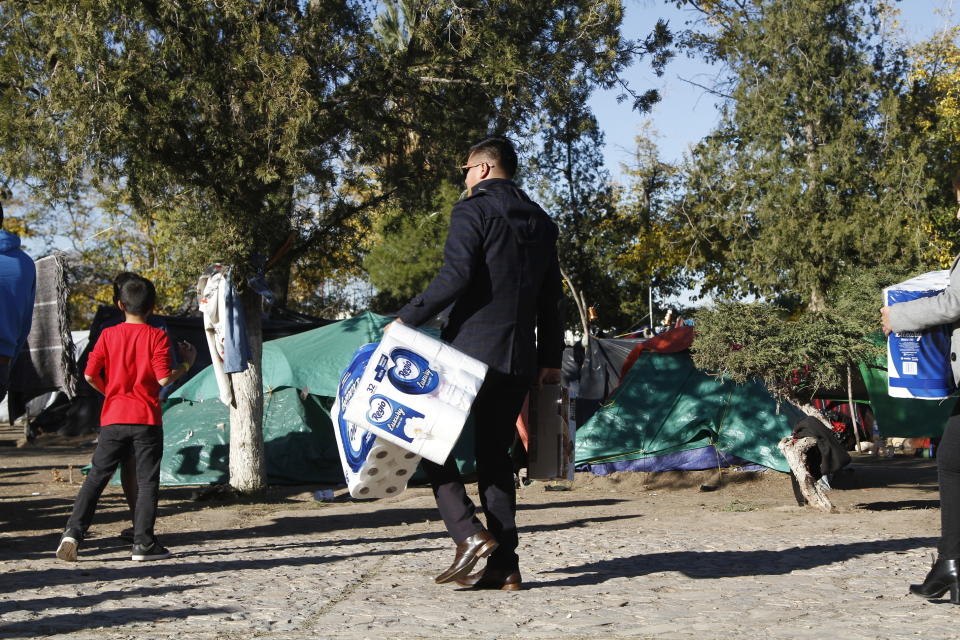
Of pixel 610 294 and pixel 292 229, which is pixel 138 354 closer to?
pixel 292 229

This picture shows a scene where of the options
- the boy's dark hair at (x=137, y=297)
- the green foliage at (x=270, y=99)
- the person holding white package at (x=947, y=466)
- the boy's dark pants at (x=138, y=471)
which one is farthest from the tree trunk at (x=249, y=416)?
the person holding white package at (x=947, y=466)

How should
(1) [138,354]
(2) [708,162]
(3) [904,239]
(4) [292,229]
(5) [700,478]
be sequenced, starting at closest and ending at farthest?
(1) [138,354] → (4) [292,229] → (5) [700,478] → (3) [904,239] → (2) [708,162]

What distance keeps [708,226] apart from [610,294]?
8.93 metres

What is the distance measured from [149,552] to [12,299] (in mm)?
1618

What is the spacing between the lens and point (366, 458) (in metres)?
4.47

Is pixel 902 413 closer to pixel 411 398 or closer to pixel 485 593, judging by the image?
pixel 485 593

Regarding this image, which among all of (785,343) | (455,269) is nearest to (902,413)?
(785,343)

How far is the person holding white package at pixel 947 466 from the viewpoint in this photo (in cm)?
431

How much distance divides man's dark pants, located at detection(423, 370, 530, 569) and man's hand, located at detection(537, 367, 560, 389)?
226mm

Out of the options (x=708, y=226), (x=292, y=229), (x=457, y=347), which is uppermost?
(x=708, y=226)

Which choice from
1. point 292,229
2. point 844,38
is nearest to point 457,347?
point 292,229

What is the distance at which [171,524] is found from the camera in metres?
7.71

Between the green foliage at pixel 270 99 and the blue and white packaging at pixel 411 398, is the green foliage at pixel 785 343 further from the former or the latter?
the blue and white packaging at pixel 411 398

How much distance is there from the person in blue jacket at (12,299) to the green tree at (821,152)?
2108 centimetres
